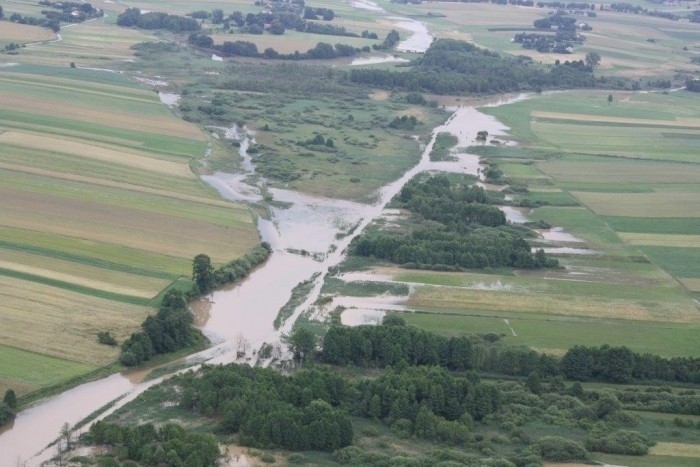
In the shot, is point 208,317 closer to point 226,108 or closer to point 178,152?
point 178,152

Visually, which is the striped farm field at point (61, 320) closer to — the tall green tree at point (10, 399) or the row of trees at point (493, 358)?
the tall green tree at point (10, 399)

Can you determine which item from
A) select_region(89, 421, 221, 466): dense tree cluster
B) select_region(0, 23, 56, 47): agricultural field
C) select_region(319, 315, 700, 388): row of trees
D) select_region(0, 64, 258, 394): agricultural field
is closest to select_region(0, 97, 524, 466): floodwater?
select_region(0, 64, 258, 394): agricultural field

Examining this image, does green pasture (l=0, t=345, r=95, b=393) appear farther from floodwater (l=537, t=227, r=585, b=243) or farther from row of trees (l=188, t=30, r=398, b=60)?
row of trees (l=188, t=30, r=398, b=60)

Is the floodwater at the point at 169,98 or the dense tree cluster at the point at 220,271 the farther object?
the floodwater at the point at 169,98

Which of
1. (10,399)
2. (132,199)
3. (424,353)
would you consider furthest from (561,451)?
(132,199)

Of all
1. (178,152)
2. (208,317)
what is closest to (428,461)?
(208,317)

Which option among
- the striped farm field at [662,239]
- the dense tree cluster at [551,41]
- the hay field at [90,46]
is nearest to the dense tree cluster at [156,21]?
the hay field at [90,46]
